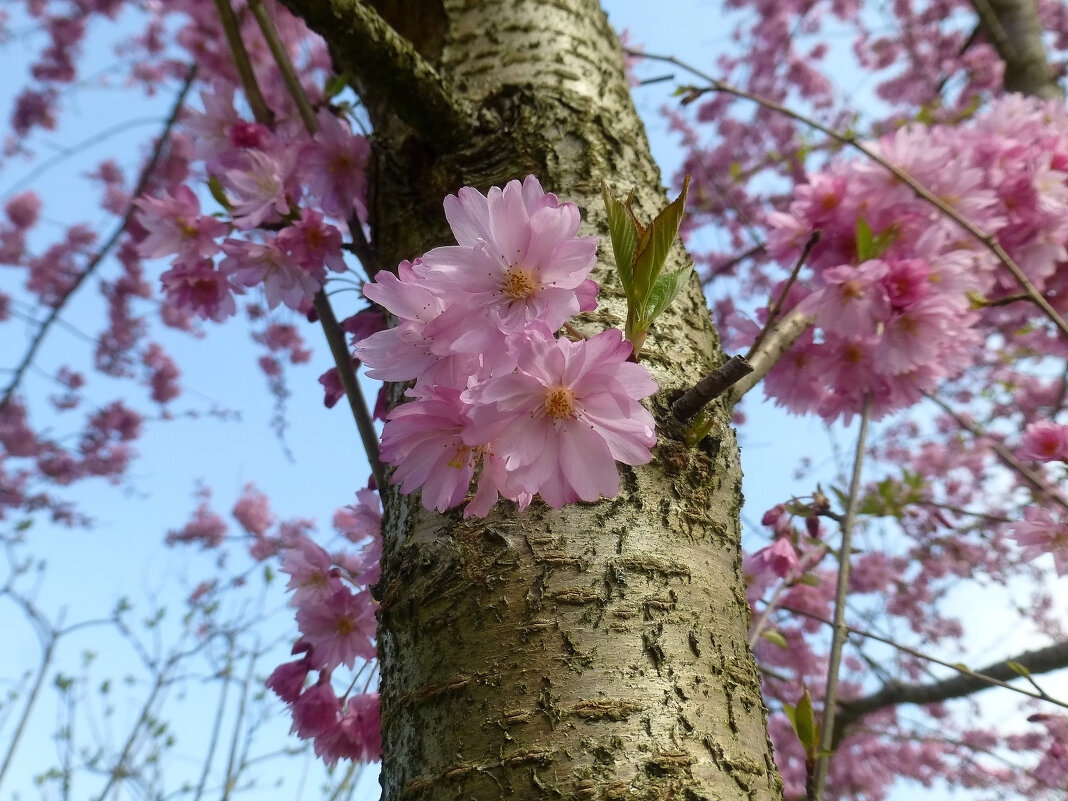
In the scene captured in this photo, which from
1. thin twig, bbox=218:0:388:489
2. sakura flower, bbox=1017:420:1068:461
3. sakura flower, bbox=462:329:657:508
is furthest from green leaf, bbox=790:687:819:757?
sakura flower, bbox=1017:420:1068:461

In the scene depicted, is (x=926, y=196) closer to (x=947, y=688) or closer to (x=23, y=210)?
(x=947, y=688)

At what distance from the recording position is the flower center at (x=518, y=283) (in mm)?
692

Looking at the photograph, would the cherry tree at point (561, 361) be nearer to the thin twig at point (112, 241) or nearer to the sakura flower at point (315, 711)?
the sakura flower at point (315, 711)

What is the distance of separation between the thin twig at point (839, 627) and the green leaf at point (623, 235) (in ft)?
2.33

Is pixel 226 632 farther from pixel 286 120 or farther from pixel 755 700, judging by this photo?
pixel 755 700

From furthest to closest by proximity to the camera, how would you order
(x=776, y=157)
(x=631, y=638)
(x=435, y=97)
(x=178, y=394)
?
(x=178, y=394), (x=776, y=157), (x=435, y=97), (x=631, y=638)

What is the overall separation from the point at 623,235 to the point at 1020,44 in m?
3.56

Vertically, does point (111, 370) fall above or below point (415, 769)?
above

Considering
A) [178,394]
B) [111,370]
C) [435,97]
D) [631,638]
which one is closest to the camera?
[631,638]

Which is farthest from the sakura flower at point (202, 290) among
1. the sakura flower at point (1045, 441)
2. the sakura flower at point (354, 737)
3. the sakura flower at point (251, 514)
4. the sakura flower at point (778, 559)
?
the sakura flower at point (251, 514)

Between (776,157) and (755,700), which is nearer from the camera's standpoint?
(755,700)

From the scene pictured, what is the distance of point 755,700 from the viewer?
2.37ft

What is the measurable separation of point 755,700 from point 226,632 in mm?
5460

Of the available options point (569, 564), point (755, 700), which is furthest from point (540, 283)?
point (755, 700)
